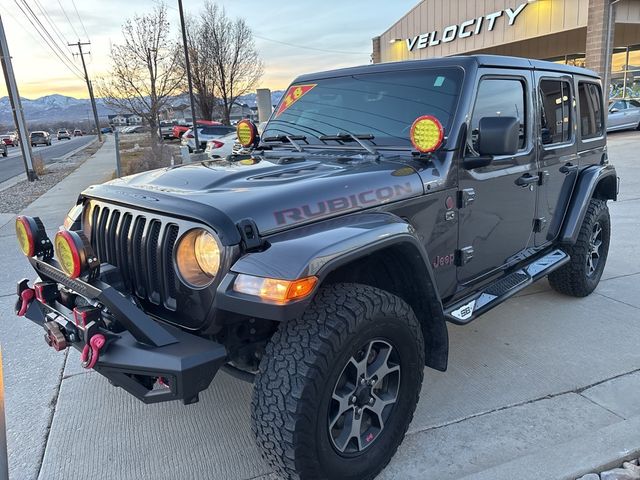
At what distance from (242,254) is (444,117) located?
1.62 meters

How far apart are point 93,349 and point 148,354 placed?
25cm

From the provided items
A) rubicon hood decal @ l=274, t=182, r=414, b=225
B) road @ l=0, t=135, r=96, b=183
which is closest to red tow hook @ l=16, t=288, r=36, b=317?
rubicon hood decal @ l=274, t=182, r=414, b=225

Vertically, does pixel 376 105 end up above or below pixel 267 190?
above

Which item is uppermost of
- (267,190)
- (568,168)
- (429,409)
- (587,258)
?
(267,190)

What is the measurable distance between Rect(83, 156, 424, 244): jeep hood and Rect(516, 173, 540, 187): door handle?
108cm

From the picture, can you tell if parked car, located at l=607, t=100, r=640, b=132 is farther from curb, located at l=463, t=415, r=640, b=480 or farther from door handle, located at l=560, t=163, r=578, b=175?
curb, located at l=463, t=415, r=640, b=480

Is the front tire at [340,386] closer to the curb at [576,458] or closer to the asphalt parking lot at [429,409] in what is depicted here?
the asphalt parking lot at [429,409]

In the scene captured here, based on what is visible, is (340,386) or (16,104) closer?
(340,386)

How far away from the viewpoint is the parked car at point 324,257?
6.88 ft

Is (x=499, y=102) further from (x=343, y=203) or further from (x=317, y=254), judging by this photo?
(x=317, y=254)

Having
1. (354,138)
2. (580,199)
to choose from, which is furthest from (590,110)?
(354,138)

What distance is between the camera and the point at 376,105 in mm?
3340

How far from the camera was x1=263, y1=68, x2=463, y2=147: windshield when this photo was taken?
317cm

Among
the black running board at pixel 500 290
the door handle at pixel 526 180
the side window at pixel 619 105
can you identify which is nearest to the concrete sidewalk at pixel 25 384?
the black running board at pixel 500 290
